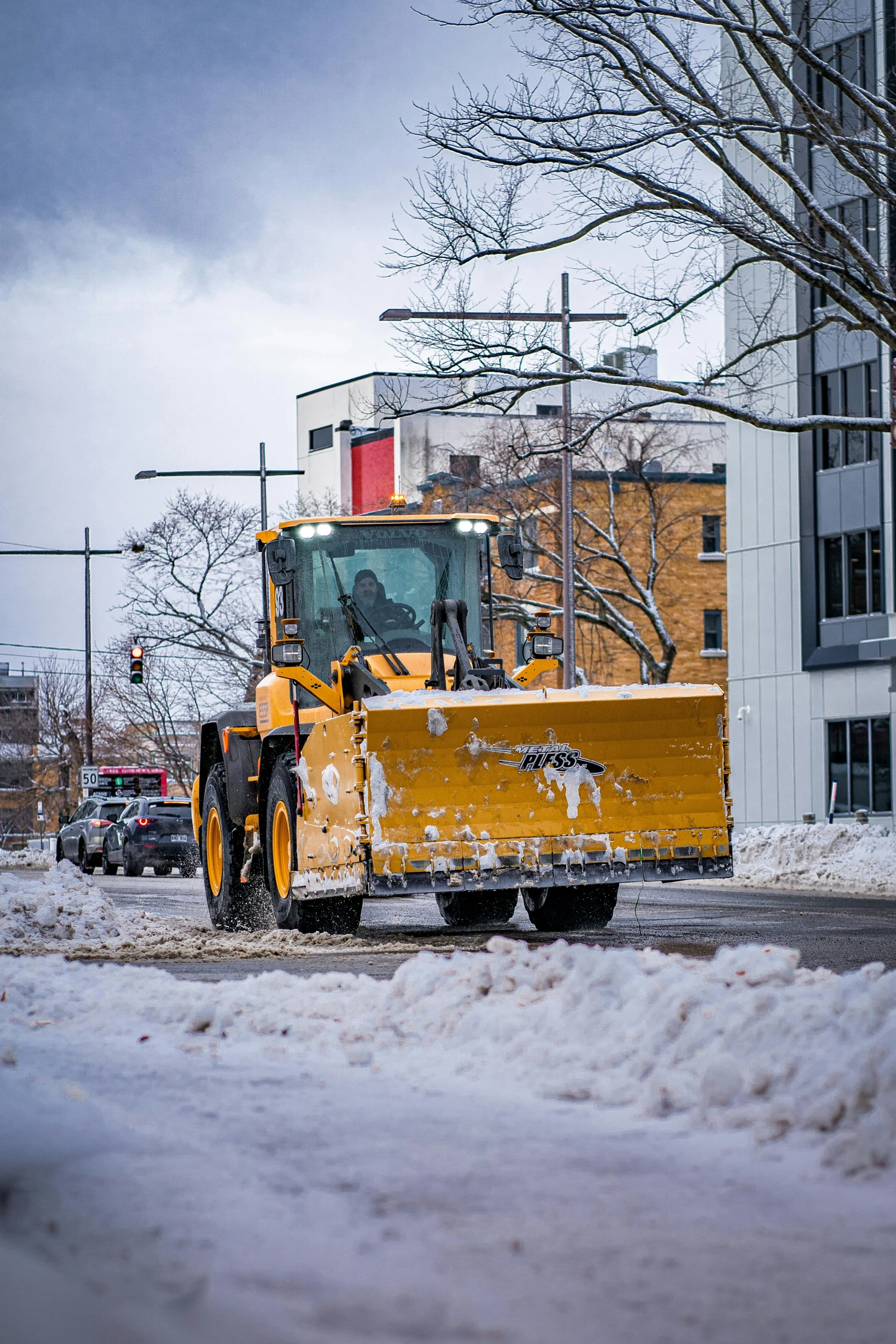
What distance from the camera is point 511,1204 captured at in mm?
4355

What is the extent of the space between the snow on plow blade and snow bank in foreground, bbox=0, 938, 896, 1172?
12.3 ft

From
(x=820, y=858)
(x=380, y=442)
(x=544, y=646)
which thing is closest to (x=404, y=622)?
(x=544, y=646)

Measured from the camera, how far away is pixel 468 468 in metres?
40.8

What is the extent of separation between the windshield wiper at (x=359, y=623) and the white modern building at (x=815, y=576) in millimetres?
25823

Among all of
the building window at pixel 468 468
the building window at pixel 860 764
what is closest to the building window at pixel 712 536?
the building window at pixel 468 468

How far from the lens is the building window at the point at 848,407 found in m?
40.5

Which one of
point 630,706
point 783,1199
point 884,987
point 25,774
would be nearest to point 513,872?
point 630,706

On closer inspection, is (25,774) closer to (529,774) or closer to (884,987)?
(529,774)

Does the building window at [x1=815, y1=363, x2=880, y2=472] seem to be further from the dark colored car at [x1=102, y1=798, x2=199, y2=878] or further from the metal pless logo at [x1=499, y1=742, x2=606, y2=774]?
the metal pless logo at [x1=499, y1=742, x2=606, y2=774]

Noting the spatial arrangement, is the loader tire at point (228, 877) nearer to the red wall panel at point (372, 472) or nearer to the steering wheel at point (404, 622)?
the steering wheel at point (404, 622)

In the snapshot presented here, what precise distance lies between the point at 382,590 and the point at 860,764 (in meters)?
27.9

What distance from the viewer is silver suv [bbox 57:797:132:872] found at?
3947cm

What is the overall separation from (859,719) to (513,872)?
97.1ft

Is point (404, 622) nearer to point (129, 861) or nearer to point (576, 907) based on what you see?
point (576, 907)
